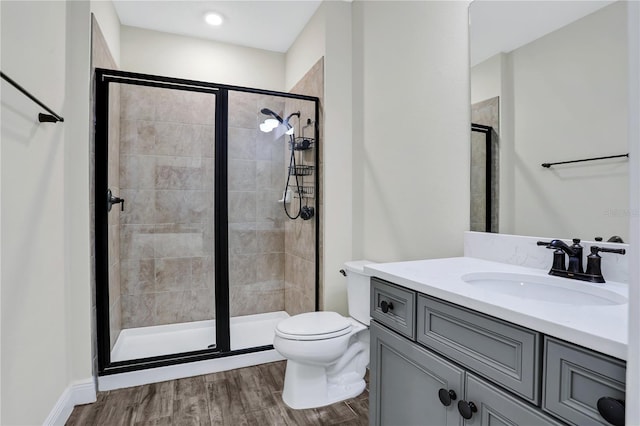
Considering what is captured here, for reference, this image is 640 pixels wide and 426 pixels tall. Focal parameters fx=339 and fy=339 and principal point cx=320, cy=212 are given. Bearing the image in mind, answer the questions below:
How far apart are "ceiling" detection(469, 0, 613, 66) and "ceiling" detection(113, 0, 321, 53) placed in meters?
1.36

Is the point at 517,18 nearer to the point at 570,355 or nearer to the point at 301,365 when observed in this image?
the point at 570,355

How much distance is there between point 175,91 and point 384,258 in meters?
1.94

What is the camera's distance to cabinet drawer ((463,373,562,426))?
31.6 inches

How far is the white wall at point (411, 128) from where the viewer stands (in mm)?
1817

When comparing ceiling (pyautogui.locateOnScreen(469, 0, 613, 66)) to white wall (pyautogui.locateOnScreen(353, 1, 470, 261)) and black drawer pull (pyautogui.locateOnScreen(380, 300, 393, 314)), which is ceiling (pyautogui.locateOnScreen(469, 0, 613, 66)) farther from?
black drawer pull (pyautogui.locateOnScreen(380, 300, 393, 314))

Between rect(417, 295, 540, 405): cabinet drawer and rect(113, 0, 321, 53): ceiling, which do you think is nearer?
rect(417, 295, 540, 405): cabinet drawer

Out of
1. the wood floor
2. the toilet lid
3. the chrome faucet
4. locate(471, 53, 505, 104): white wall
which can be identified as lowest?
the wood floor

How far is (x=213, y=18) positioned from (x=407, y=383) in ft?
9.61

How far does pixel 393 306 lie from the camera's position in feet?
4.28

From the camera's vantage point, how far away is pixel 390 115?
221 centimetres

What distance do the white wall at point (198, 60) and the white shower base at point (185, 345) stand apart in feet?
7.15

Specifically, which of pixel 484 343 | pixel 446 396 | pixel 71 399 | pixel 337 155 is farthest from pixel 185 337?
pixel 484 343

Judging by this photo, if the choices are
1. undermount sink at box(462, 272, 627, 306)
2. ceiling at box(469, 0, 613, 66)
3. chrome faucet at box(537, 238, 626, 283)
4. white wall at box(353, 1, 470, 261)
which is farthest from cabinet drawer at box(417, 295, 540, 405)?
ceiling at box(469, 0, 613, 66)

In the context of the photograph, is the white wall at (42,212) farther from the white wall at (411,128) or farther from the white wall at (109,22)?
the white wall at (411,128)
